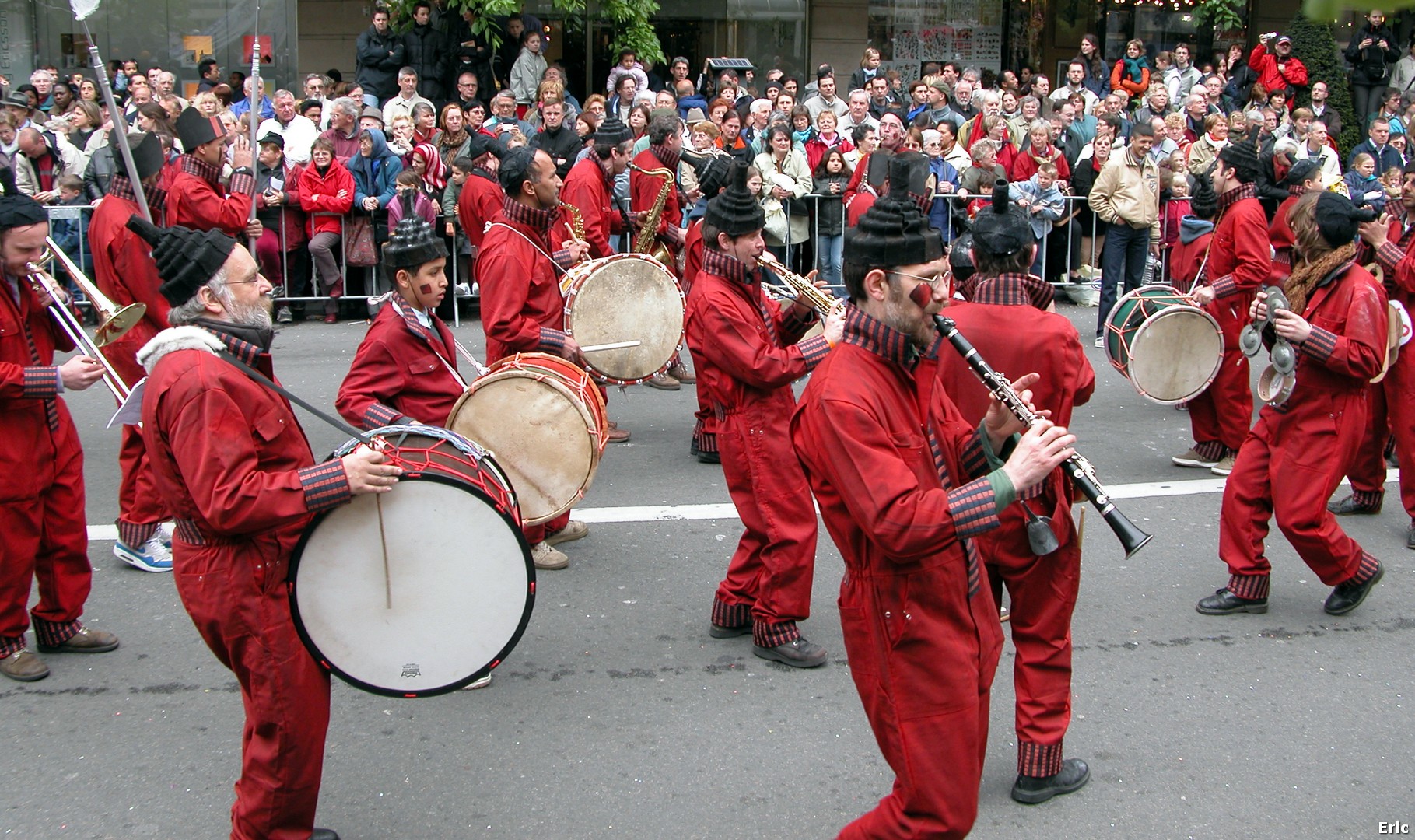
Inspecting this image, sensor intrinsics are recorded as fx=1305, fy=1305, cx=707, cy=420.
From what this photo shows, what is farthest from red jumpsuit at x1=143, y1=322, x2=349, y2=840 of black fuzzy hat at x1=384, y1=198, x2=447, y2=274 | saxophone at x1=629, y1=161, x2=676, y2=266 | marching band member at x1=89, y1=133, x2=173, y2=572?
saxophone at x1=629, y1=161, x2=676, y2=266

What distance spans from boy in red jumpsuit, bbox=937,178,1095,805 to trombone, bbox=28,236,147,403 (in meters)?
2.97

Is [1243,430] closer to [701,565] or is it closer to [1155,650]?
[1155,650]

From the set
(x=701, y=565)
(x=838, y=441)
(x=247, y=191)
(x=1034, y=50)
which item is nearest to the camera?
(x=838, y=441)

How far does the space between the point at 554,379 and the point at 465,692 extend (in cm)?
131

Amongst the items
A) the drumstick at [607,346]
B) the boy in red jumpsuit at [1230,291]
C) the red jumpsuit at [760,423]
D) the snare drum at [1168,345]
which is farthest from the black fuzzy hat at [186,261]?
the boy in red jumpsuit at [1230,291]

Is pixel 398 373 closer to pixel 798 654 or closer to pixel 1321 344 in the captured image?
pixel 798 654

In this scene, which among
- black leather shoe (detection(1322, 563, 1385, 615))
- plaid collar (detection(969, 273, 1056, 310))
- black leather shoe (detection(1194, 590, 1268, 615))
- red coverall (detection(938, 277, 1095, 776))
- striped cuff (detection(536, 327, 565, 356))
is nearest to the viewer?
red coverall (detection(938, 277, 1095, 776))

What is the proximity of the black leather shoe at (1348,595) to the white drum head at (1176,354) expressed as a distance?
2277mm

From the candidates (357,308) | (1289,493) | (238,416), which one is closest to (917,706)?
(238,416)

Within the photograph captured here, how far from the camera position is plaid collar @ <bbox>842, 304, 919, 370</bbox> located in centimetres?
323

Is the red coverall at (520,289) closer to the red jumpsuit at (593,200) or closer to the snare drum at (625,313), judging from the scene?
the snare drum at (625,313)

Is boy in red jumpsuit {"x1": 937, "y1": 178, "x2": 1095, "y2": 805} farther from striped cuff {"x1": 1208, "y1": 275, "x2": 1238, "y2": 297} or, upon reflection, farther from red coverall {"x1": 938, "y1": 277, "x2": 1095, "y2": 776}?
striped cuff {"x1": 1208, "y1": 275, "x2": 1238, "y2": 297}

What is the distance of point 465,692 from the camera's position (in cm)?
507

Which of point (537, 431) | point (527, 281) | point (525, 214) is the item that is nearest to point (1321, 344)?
point (537, 431)
